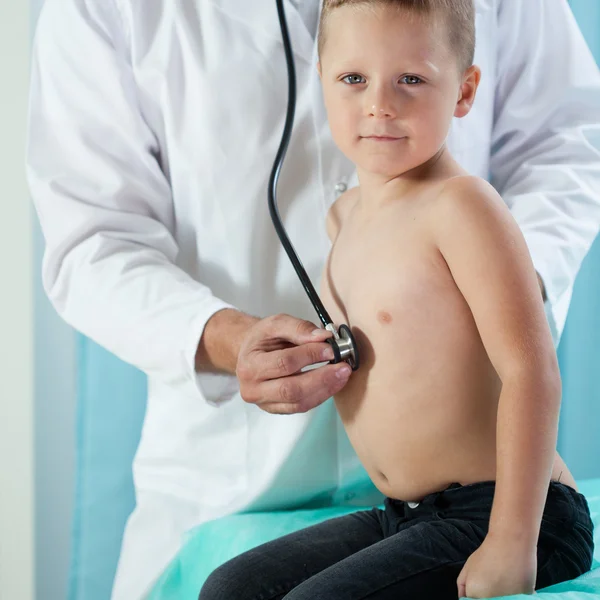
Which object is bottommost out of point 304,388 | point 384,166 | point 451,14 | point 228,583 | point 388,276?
point 228,583

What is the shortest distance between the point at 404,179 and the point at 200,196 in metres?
0.34

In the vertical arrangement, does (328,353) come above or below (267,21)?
below

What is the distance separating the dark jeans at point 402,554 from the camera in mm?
694

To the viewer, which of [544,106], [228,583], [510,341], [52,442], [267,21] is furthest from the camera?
[52,442]

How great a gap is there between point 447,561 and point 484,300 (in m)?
0.23

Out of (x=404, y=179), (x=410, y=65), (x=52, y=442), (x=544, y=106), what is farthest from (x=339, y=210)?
(x=52, y=442)

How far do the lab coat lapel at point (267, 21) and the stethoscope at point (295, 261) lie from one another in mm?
54

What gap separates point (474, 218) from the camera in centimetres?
70

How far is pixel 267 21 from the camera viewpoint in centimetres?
104

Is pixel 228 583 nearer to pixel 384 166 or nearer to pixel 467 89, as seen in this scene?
pixel 384 166

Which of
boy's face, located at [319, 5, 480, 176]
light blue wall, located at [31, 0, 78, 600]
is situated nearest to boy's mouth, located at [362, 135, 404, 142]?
boy's face, located at [319, 5, 480, 176]

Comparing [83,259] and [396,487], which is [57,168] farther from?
[396,487]

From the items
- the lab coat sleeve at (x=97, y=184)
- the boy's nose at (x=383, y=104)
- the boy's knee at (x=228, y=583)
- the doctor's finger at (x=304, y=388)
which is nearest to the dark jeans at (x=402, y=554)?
the boy's knee at (x=228, y=583)

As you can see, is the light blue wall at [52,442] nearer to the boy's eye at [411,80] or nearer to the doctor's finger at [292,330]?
the doctor's finger at [292,330]
